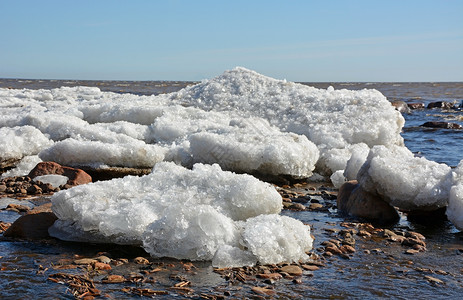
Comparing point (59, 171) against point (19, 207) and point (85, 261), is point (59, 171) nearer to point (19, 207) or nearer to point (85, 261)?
point (19, 207)

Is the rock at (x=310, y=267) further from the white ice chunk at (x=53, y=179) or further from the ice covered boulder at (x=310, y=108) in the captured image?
the ice covered boulder at (x=310, y=108)

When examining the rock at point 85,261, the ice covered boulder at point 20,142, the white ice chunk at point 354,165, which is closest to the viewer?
the rock at point 85,261

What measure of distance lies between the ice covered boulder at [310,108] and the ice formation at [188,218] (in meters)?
3.98

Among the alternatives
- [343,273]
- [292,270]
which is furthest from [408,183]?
[292,270]

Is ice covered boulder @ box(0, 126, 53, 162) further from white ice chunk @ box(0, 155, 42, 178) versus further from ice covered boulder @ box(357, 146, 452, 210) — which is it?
ice covered boulder @ box(357, 146, 452, 210)

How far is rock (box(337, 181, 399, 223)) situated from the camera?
6465 mm

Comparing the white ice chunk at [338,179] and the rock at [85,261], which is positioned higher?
the white ice chunk at [338,179]

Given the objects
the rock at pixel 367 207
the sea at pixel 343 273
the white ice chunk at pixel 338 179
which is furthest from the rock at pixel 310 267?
the white ice chunk at pixel 338 179

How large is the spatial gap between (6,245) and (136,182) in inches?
55.4

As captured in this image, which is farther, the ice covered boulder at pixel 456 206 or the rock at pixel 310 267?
the ice covered boulder at pixel 456 206

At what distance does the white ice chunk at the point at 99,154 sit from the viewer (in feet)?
28.1

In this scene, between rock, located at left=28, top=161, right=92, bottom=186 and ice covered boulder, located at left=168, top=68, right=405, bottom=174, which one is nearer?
rock, located at left=28, top=161, right=92, bottom=186

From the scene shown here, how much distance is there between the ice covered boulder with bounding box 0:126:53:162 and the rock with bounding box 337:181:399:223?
16.6 feet

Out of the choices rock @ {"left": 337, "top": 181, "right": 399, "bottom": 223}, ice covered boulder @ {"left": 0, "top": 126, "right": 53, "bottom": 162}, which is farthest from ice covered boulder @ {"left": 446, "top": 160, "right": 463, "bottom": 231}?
ice covered boulder @ {"left": 0, "top": 126, "right": 53, "bottom": 162}
